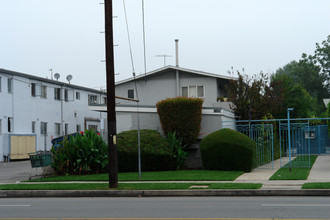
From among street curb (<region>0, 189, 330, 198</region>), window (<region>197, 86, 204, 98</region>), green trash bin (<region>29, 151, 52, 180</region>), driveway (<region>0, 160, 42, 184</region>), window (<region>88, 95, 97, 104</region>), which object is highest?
window (<region>88, 95, 97, 104</region>)

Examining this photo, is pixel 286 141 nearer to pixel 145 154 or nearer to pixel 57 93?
pixel 145 154

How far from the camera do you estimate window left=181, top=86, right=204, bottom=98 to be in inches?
1471

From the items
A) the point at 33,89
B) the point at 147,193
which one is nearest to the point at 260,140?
the point at 147,193

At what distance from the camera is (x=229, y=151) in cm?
2112

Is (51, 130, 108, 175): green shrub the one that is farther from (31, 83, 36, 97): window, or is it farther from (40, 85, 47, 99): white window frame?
(40, 85, 47, 99): white window frame

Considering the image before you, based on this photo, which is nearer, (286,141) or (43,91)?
(286,141)

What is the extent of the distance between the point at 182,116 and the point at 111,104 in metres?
7.36

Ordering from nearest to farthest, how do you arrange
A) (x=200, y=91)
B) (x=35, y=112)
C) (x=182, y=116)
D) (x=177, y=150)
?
(x=177, y=150)
(x=182, y=116)
(x=200, y=91)
(x=35, y=112)

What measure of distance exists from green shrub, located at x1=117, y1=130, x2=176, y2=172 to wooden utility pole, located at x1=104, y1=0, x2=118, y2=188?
5703mm

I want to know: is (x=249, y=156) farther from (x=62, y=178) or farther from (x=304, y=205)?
(x=304, y=205)

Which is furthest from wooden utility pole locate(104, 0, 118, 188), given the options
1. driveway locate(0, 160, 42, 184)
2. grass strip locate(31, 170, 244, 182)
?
driveway locate(0, 160, 42, 184)

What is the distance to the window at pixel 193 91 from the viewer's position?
37375 mm

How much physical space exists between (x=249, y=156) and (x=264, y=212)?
10436 millimetres

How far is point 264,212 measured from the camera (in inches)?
421
